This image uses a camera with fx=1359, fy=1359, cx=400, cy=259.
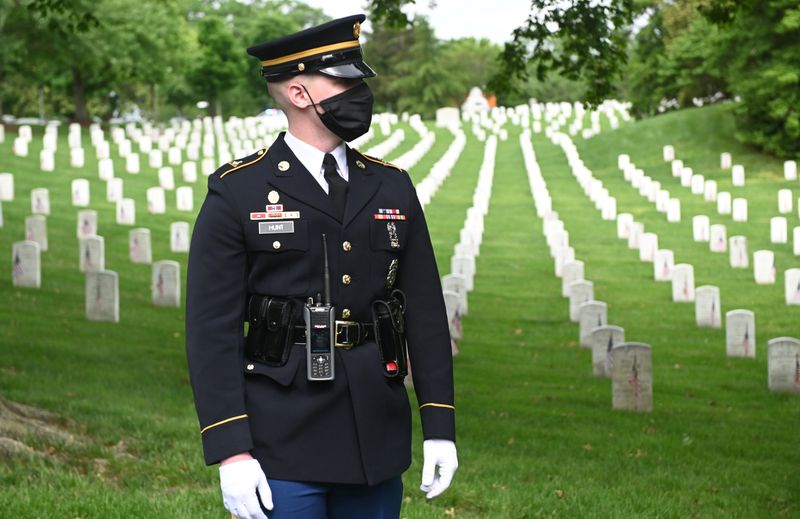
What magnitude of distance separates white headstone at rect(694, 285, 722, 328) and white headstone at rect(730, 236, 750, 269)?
22.3ft

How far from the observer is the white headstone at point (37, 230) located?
23.1 m

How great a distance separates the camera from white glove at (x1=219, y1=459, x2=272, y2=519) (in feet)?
12.7

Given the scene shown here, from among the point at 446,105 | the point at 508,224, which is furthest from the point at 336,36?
the point at 446,105

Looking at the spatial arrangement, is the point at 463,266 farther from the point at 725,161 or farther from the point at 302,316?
the point at 725,161

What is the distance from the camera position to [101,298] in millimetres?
17281

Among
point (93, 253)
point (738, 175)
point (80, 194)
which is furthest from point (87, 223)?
point (738, 175)

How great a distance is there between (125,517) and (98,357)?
7702 mm

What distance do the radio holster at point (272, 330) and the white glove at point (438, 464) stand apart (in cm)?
57

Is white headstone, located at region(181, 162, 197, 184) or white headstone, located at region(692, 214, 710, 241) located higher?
white headstone, located at region(181, 162, 197, 184)

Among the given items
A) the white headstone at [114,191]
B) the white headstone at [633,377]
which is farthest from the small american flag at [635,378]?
the white headstone at [114,191]

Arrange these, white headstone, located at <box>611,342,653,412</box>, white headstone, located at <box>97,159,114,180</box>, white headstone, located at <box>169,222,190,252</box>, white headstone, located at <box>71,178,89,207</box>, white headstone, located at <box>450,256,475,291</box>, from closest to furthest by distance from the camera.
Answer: white headstone, located at <box>611,342,653,412</box> < white headstone, located at <box>450,256,475,291</box> < white headstone, located at <box>169,222,190,252</box> < white headstone, located at <box>71,178,89,207</box> < white headstone, located at <box>97,159,114,180</box>

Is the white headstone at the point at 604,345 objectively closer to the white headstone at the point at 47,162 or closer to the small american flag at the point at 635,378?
the small american flag at the point at 635,378

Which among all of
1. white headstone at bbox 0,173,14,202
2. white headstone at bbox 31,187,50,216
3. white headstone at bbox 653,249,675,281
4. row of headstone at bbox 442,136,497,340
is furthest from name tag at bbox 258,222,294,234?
white headstone at bbox 0,173,14,202

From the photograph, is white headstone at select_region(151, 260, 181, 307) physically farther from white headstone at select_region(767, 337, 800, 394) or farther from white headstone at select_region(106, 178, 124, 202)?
white headstone at select_region(106, 178, 124, 202)
